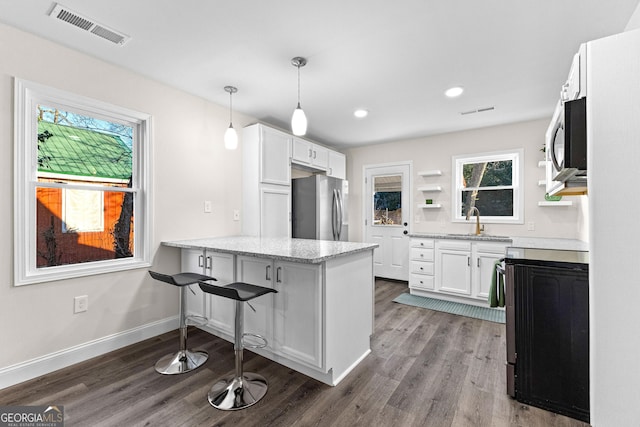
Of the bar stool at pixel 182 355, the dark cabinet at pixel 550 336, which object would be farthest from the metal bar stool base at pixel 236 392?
the dark cabinet at pixel 550 336

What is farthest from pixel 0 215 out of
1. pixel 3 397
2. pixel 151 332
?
pixel 151 332

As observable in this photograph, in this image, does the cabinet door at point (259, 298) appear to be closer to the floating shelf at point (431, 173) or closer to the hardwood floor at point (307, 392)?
the hardwood floor at point (307, 392)

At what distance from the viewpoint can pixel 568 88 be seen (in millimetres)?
1621

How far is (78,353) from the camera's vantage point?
7.69ft

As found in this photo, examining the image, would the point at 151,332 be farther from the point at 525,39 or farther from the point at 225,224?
the point at 525,39

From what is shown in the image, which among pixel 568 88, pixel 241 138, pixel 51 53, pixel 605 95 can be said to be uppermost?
pixel 51 53

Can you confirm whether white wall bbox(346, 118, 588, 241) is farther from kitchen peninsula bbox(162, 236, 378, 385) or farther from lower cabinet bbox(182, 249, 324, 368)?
lower cabinet bbox(182, 249, 324, 368)

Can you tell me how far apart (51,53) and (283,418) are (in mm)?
3008

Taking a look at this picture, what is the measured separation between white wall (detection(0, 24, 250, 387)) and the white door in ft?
8.46

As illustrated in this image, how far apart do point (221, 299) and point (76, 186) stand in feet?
4.92

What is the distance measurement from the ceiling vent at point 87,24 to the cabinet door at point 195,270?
1771 mm

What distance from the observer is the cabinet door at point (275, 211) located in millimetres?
3607

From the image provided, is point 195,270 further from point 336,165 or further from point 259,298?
point 336,165

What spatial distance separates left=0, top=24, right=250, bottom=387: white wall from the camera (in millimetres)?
2041
